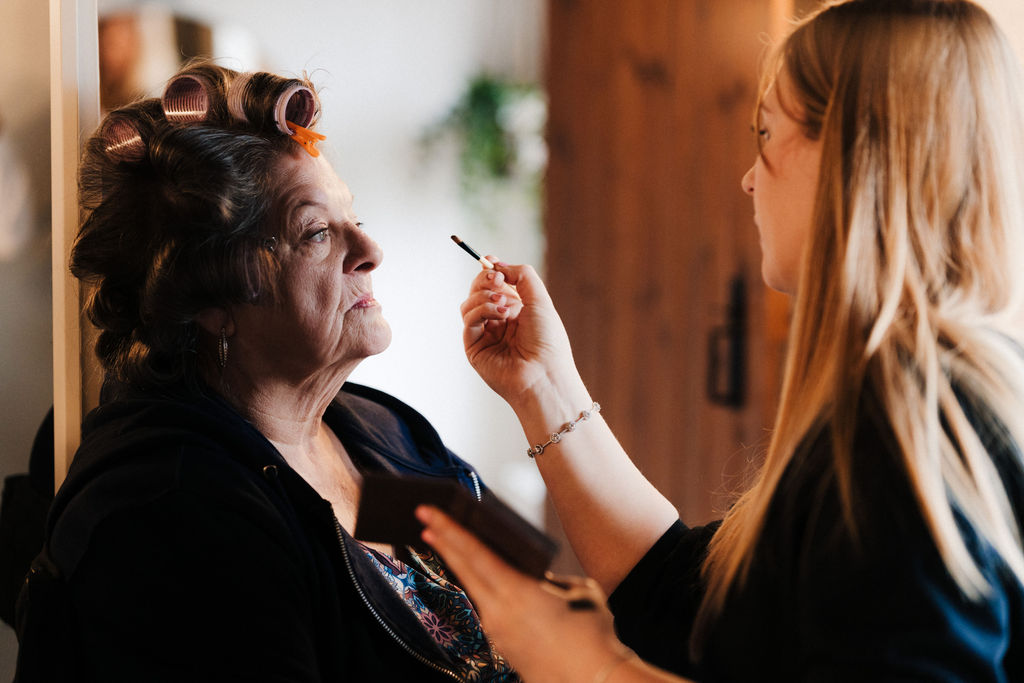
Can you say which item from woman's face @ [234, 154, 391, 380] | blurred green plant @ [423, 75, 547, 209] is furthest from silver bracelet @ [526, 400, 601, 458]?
blurred green plant @ [423, 75, 547, 209]

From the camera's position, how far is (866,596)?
63 cm

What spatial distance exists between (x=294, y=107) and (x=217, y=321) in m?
0.32

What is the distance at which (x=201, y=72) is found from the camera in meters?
1.14

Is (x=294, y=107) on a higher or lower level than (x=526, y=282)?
higher

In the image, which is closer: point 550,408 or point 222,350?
point 222,350

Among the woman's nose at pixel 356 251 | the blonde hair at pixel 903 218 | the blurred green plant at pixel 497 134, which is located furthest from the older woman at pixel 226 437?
the blurred green plant at pixel 497 134

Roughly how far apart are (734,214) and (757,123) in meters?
1.30

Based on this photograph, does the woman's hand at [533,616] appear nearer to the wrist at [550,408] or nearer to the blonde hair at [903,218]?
the blonde hair at [903,218]

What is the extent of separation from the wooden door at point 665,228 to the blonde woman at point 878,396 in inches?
43.1

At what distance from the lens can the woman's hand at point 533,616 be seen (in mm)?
803

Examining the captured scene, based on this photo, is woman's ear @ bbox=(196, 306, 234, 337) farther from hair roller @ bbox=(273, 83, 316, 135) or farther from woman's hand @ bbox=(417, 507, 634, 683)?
woman's hand @ bbox=(417, 507, 634, 683)

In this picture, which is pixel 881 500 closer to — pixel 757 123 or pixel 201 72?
pixel 757 123

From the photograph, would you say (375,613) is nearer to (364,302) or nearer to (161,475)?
(161,475)

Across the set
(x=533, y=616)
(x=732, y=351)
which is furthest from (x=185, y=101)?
(x=732, y=351)
